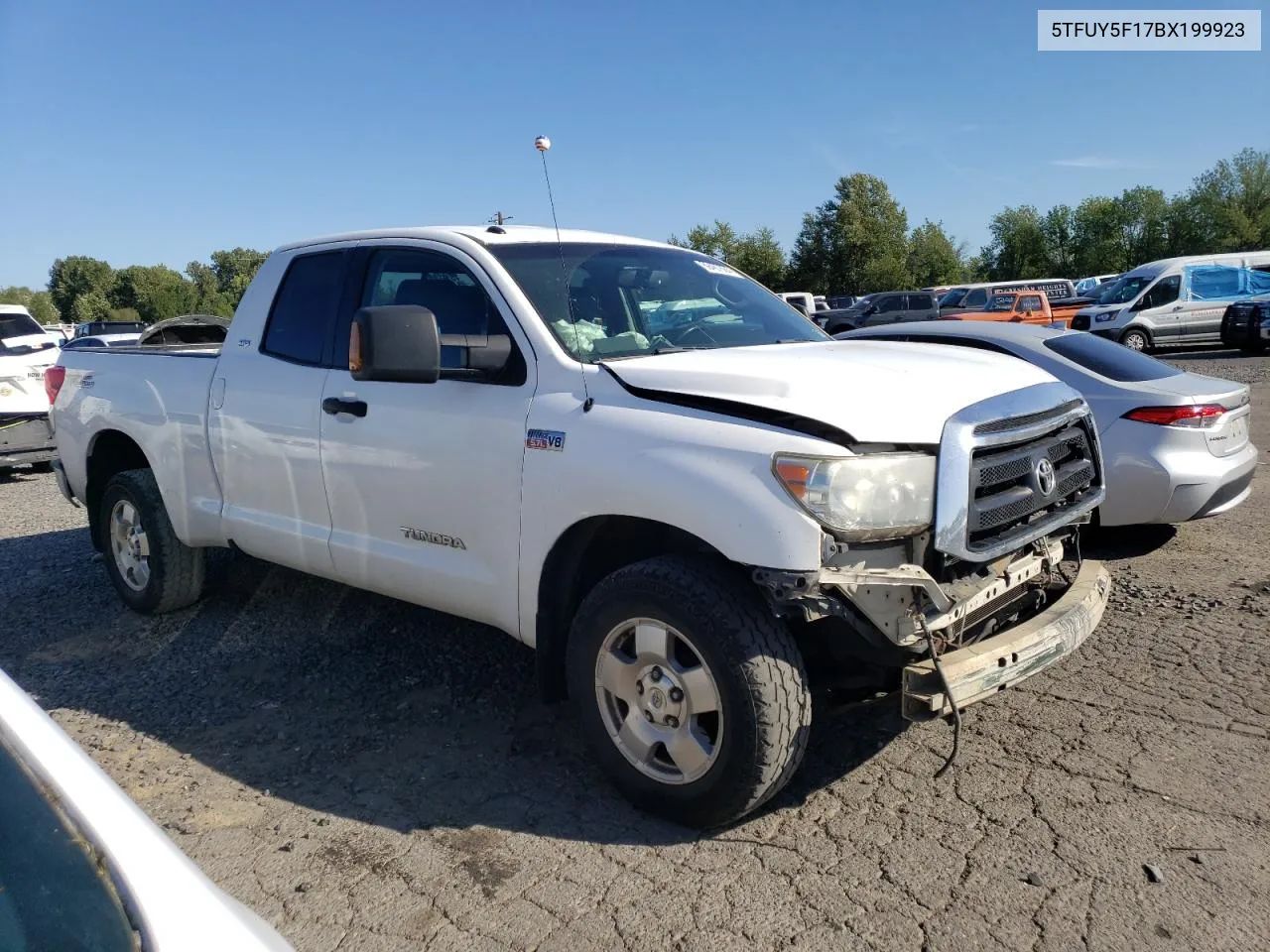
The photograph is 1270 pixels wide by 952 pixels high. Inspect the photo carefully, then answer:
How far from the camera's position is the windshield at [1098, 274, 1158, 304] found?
78.4ft

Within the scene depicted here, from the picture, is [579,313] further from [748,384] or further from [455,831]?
[455,831]

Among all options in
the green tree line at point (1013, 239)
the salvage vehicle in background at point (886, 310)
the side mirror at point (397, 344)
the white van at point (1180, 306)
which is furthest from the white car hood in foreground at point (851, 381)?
the green tree line at point (1013, 239)

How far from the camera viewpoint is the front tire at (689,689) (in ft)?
9.68

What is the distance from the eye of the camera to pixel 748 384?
316 cm

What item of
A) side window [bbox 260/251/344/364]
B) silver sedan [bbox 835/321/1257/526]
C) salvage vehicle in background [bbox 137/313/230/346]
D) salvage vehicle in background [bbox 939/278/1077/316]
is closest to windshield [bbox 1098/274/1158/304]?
salvage vehicle in background [bbox 939/278/1077/316]

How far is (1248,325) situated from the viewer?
20156 millimetres

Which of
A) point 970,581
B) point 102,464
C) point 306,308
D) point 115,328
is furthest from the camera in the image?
point 115,328

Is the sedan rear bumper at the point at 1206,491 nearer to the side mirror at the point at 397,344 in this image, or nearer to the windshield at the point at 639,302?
the windshield at the point at 639,302

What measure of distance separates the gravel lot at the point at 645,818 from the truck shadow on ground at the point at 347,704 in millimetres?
16

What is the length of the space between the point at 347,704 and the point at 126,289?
109m

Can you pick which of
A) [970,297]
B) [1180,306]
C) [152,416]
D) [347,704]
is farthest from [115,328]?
[1180,306]

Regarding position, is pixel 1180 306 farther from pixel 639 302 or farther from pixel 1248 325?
pixel 639 302

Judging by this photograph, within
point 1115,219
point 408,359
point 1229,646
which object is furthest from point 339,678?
point 1115,219

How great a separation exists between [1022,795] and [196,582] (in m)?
4.39
